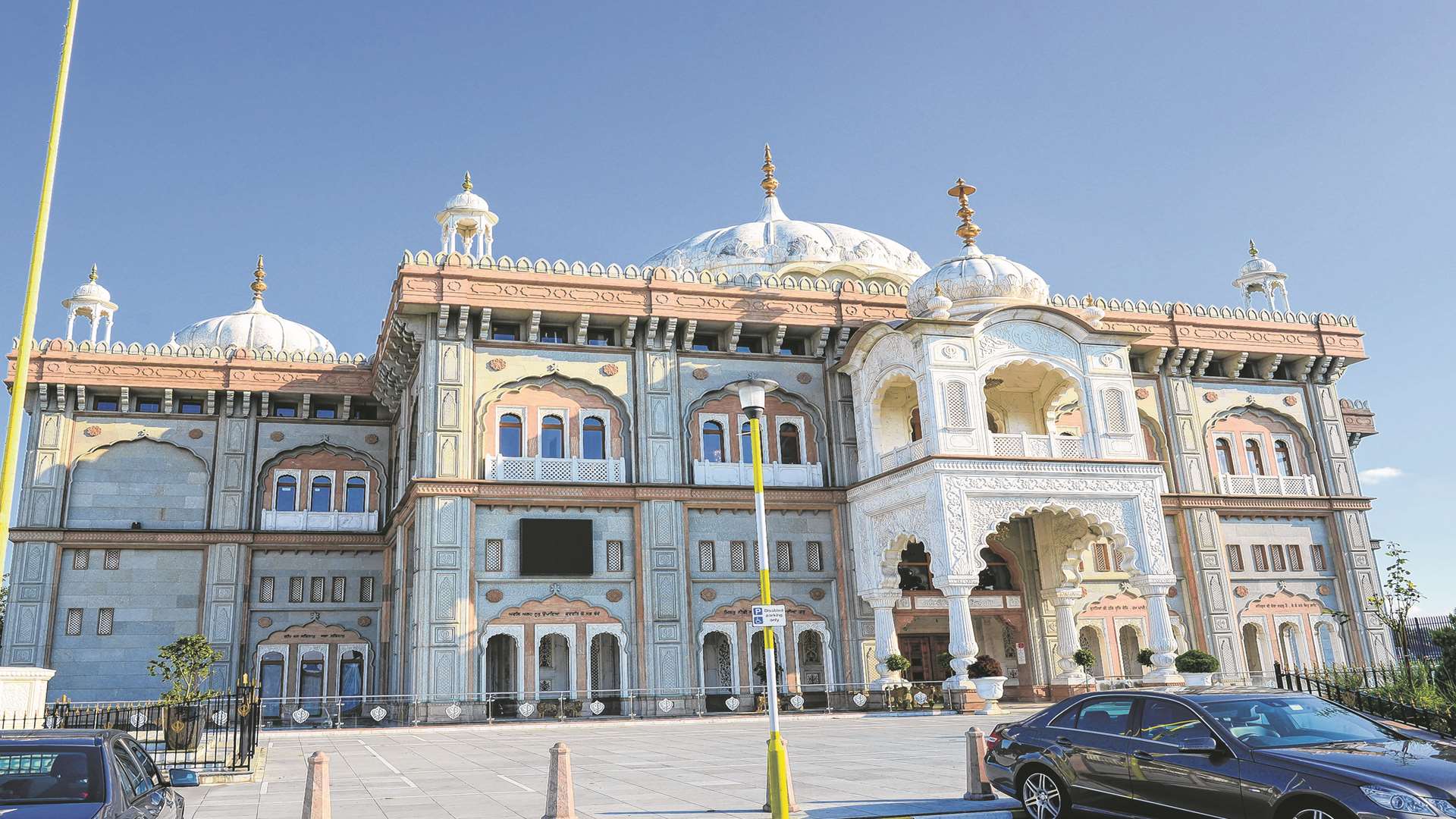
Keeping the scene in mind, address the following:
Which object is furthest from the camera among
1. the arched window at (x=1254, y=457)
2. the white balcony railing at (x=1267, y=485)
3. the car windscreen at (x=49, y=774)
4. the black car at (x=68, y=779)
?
the arched window at (x=1254, y=457)

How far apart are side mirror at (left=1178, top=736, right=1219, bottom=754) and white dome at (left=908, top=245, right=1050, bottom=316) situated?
21.3 meters

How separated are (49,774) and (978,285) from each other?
87.8 ft

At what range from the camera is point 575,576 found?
2862cm

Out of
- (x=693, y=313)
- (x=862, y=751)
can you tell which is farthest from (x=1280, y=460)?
(x=862, y=751)

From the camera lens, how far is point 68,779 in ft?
22.3

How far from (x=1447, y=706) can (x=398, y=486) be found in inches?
1024

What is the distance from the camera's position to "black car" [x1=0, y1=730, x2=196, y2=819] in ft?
21.3

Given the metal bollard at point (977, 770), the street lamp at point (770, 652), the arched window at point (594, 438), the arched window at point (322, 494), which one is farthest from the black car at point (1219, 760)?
the arched window at point (322, 494)

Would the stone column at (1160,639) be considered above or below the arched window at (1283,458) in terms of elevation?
below

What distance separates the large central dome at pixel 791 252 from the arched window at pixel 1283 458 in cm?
1312

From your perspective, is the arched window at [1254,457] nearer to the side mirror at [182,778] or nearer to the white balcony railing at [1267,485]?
the white balcony railing at [1267,485]

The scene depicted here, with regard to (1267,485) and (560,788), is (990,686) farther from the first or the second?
(560,788)

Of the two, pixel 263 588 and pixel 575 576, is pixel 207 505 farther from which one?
pixel 575 576

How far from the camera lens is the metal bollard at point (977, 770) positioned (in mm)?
11539
